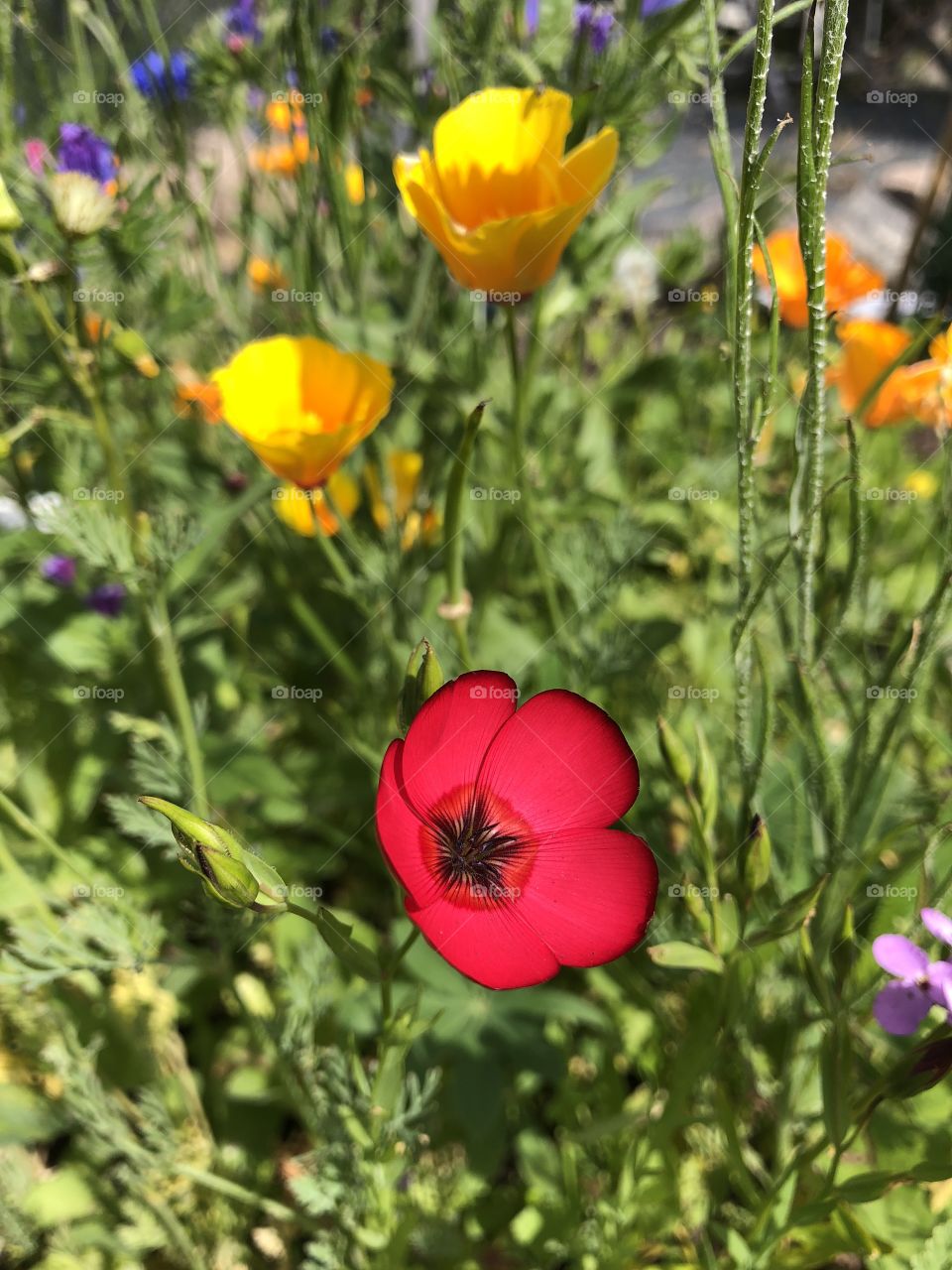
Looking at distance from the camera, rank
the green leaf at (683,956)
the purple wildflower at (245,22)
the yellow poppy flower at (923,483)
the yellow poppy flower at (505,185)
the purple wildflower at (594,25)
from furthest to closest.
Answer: the yellow poppy flower at (923,483), the purple wildflower at (245,22), the purple wildflower at (594,25), the yellow poppy flower at (505,185), the green leaf at (683,956)

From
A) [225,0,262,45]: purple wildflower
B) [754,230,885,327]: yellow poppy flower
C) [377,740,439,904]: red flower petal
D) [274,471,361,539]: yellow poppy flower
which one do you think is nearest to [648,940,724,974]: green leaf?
[377,740,439,904]: red flower petal

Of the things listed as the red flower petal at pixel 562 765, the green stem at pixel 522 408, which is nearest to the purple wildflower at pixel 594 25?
the green stem at pixel 522 408

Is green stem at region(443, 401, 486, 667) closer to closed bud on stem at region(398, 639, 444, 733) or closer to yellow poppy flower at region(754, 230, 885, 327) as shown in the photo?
closed bud on stem at region(398, 639, 444, 733)

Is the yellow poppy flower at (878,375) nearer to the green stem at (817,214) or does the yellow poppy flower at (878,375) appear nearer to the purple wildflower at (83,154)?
the green stem at (817,214)

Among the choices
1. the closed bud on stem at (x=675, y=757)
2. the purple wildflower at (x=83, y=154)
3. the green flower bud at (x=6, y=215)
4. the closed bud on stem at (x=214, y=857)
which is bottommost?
the closed bud on stem at (x=675, y=757)

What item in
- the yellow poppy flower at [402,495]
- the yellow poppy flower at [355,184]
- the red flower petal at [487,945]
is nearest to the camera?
the red flower petal at [487,945]

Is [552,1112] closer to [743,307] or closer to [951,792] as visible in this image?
[951,792]

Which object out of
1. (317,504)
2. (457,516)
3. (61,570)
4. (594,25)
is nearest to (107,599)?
(61,570)
